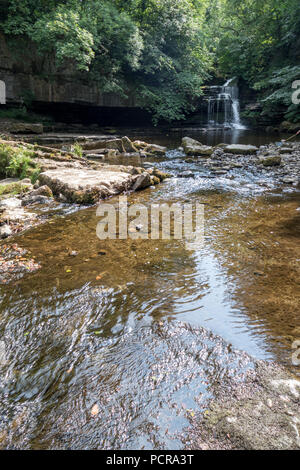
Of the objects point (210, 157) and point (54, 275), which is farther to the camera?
point (210, 157)

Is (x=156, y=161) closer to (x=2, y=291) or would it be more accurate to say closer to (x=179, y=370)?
(x=2, y=291)

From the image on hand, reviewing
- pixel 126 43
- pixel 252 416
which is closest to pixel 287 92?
pixel 126 43

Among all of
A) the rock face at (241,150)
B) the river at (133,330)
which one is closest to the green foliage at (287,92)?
the rock face at (241,150)

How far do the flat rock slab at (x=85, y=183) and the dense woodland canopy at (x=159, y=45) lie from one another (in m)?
8.70

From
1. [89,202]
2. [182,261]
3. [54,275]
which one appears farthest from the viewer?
[89,202]

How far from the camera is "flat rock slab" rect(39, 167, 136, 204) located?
4922 mm

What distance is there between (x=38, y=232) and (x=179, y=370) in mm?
2815

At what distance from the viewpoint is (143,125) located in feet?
59.5

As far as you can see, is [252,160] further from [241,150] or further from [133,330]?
[133,330]

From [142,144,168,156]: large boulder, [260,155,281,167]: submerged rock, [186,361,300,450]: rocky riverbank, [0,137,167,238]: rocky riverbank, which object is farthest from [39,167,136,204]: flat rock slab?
[142,144,168,156]: large boulder

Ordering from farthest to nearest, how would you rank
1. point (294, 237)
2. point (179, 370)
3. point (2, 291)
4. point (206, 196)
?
1. point (206, 196)
2. point (294, 237)
3. point (2, 291)
4. point (179, 370)

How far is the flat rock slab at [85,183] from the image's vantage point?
492cm

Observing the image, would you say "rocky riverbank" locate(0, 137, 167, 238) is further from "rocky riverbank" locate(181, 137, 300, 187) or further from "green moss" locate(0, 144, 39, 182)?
"rocky riverbank" locate(181, 137, 300, 187)

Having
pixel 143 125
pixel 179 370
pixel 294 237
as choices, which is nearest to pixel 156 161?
pixel 294 237
